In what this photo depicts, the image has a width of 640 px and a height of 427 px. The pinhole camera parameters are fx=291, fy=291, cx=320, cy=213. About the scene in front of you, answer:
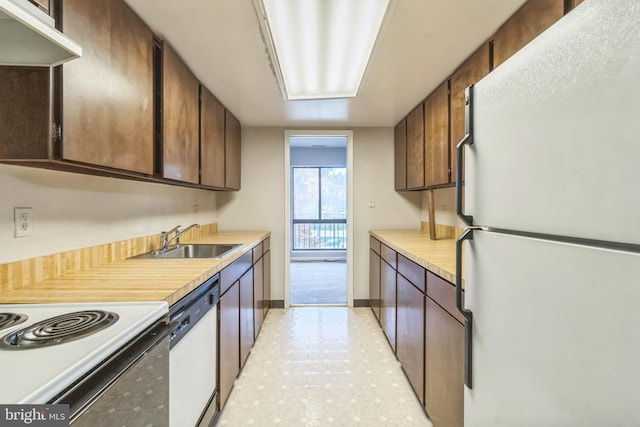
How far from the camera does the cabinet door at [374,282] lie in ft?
10.1

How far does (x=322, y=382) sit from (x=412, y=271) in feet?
3.31

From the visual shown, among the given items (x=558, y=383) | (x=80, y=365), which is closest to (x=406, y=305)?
(x=558, y=383)

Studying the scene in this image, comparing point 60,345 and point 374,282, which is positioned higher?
point 60,345

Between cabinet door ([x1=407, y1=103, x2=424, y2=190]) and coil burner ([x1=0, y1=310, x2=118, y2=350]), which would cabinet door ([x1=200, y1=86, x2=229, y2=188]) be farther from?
cabinet door ([x1=407, y1=103, x2=424, y2=190])

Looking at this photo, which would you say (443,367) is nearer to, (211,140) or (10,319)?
(10,319)

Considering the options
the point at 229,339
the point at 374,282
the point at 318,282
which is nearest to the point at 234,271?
the point at 229,339

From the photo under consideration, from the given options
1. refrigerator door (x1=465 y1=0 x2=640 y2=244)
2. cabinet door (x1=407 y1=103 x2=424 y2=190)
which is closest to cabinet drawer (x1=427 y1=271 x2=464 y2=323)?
refrigerator door (x1=465 y1=0 x2=640 y2=244)

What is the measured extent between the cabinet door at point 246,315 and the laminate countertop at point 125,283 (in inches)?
24.2

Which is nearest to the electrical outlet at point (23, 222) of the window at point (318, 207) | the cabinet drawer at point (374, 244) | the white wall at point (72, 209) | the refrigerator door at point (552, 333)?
the white wall at point (72, 209)

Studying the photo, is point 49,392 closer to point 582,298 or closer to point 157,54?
point 582,298

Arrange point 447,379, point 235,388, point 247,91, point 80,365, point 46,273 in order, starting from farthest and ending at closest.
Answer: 1. point 247,91
2. point 235,388
3. point 447,379
4. point 46,273
5. point 80,365

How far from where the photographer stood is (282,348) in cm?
253

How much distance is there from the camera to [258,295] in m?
2.79

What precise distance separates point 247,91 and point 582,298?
2.40 metres
